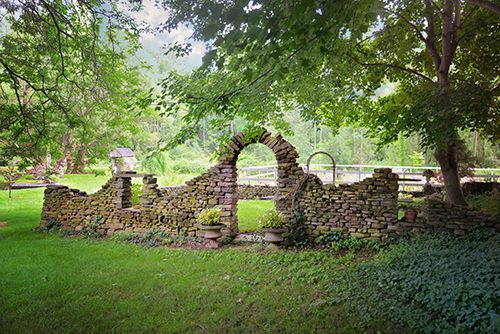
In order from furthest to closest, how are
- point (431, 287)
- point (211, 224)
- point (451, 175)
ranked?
point (451, 175)
point (211, 224)
point (431, 287)

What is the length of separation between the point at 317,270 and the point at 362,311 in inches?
66.5

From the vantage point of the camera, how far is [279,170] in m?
8.37

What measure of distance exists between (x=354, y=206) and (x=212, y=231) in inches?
132

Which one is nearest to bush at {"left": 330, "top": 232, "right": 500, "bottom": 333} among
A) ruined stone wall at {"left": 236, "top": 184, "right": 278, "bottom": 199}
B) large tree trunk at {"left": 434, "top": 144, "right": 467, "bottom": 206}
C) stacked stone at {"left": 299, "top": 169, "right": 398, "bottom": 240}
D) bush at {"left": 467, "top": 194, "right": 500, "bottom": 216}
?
stacked stone at {"left": 299, "top": 169, "right": 398, "bottom": 240}

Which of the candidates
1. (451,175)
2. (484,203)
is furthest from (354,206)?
(484,203)

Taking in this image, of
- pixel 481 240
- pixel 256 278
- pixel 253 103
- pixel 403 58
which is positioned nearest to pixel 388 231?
pixel 481 240

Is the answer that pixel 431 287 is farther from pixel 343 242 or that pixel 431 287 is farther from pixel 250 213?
pixel 250 213

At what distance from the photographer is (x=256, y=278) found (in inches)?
231

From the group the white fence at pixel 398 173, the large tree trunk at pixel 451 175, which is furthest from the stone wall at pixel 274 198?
the white fence at pixel 398 173

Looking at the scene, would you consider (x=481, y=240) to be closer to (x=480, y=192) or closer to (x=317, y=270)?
(x=317, y=270)

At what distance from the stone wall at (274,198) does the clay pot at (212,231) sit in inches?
15.9

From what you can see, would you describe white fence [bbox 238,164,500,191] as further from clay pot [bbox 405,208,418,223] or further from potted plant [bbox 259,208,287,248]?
potted plant [bbox 259,208,287,248]

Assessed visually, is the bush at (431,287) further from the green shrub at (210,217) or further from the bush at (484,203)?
the bush at (484,203)

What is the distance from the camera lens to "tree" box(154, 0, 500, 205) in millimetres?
3574
